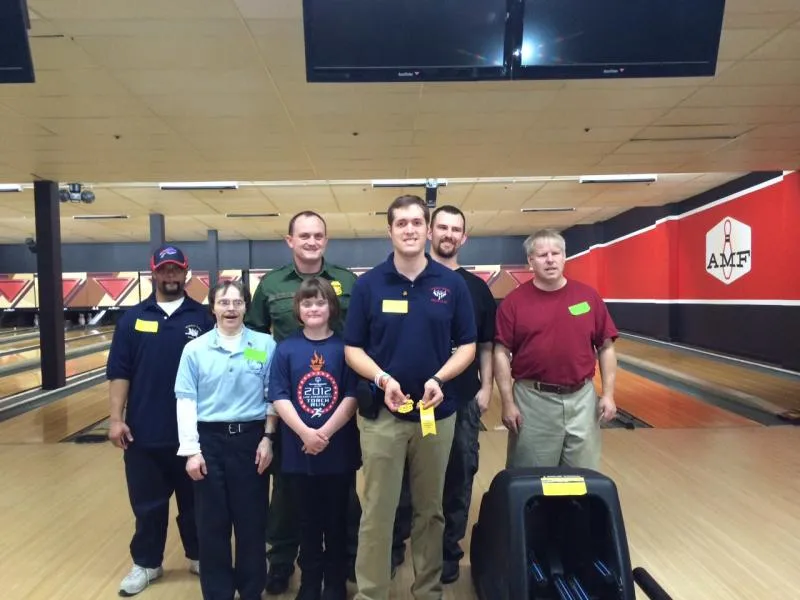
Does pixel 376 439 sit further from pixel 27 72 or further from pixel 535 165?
pixel 535 165

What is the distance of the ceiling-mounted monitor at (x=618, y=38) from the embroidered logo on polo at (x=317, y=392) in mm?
1604

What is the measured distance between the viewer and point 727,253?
8.49 metres

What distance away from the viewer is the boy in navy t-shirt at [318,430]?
1.87 meters

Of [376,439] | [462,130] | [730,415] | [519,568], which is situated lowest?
[730,415]

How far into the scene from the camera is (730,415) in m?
4.84

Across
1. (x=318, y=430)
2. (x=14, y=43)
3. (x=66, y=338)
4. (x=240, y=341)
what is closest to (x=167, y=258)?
(x=240, y=341)

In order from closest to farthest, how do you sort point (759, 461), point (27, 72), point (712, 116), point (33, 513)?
point (27, 72) < point (33, 513) < point (759, 461) < point (712, 116)

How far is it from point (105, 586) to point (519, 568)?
64.8 inches

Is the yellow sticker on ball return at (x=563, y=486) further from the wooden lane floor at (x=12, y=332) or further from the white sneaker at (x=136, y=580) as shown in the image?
the wooden lane floor at (x=12, y=332)

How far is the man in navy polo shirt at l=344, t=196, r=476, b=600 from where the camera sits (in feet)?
5.80

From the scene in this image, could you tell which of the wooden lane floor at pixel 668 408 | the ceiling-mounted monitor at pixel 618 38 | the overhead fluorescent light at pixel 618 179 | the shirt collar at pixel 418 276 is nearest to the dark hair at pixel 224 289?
the shirt collar at pixel 418 276

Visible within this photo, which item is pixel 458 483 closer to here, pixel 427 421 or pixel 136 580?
pixel 427 421

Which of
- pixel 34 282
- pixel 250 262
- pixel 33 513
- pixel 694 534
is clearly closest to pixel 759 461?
pixel 694 534

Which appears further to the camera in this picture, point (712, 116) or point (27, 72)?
point (712, 116)
